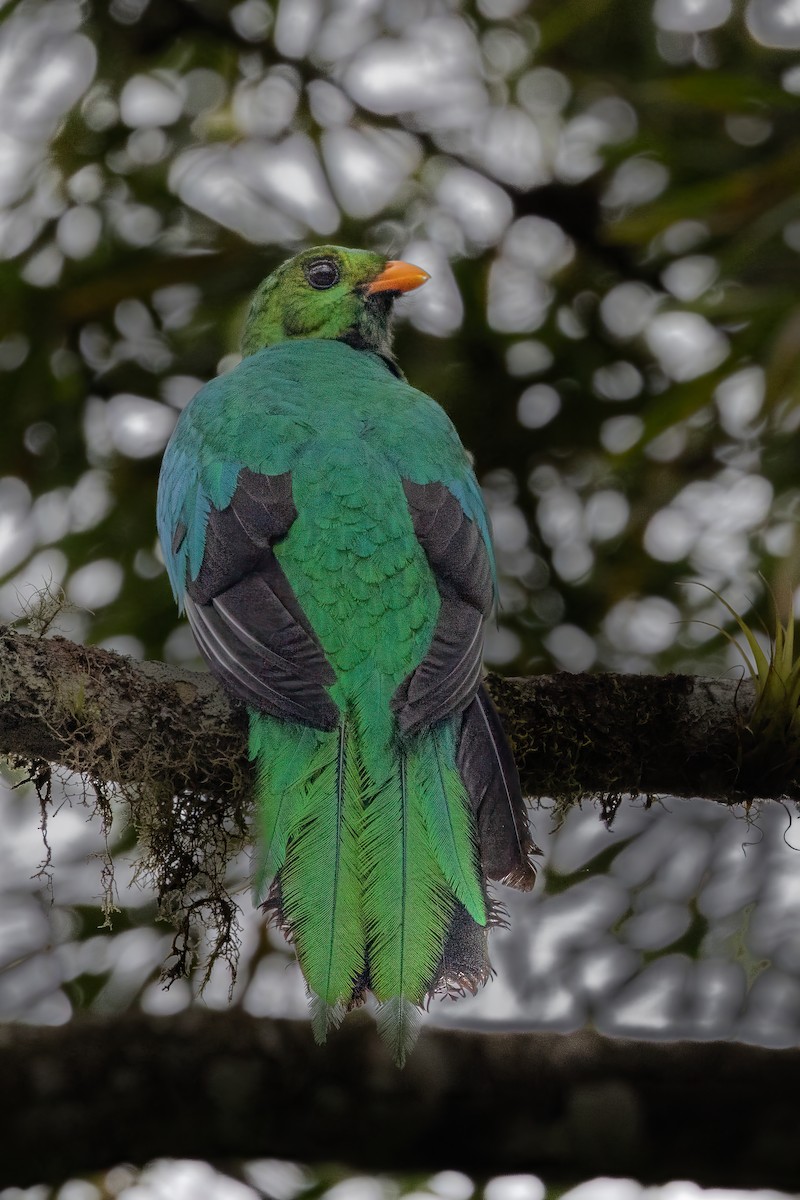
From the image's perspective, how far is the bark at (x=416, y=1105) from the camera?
3.57m

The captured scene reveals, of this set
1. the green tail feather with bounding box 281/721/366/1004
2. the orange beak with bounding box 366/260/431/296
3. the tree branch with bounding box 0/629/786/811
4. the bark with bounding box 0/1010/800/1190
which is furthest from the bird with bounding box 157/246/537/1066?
the orange beak with bounding box 366/260/431/296

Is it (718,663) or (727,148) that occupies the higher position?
(727,148)

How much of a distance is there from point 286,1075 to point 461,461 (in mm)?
1705

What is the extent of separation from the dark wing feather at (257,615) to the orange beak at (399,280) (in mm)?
1420

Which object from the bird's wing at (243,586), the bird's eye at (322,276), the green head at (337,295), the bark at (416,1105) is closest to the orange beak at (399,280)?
the green head at (337,295)

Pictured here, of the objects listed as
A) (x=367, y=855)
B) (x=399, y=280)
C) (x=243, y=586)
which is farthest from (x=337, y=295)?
(x=367, y=855)

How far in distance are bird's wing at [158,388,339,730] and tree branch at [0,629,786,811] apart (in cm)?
19

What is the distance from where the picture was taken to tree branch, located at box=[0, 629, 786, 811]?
3.14m

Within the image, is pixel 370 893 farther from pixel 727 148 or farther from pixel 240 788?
pixel 727 148

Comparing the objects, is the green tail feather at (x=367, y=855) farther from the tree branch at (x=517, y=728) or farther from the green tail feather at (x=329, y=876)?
the tree branch at (x=517, y=728)

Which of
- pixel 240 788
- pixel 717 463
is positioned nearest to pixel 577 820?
pixel 717 463

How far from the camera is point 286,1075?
12.3ft

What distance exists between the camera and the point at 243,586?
10.7ft

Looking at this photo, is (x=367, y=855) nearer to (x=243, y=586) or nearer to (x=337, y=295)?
(x=243, y=586)
